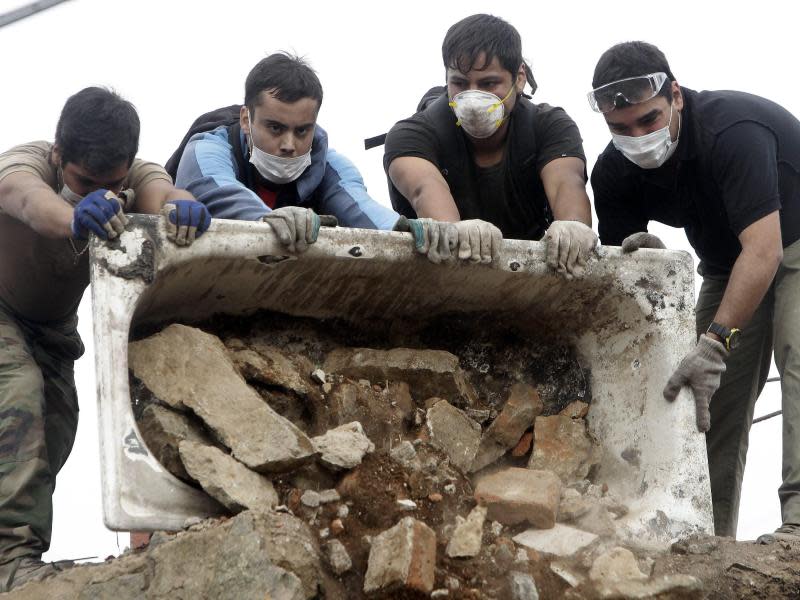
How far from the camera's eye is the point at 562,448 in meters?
3.12

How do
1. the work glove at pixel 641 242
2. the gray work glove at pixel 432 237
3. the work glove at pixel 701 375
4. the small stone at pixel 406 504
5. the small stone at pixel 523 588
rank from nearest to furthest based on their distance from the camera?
the small stone at pixel 523 588
the small stone at pixel 406 504
the gray work glove at pixel 432 237
the work glove at pixel 701 375
the work glove at pixel 641 242

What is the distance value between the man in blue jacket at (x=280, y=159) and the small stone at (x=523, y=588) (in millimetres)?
1119

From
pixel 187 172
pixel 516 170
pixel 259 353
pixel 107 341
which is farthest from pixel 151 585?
pixel 516 170

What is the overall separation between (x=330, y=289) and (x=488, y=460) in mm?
638

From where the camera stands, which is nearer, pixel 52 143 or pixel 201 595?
pixel 201 595

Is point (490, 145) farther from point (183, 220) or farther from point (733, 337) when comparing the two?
point (183, 220)

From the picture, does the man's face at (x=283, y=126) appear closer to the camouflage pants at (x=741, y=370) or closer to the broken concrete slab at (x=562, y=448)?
the broken concrete slab at (x=562, y=448)

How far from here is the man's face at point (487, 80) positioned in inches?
136

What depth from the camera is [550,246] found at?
305 centimetres

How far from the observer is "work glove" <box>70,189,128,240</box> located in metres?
2.48

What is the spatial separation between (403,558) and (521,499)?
48 cm

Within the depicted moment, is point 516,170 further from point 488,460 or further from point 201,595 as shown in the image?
point 201,595

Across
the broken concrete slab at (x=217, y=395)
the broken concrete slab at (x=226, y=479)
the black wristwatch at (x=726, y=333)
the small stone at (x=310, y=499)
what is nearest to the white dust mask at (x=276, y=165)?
the broken concrete slab at (x=217, y=395)

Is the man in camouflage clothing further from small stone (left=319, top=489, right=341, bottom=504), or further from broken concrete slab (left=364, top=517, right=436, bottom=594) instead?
broken concrete slab (left=364, top=517, right=436, bottom=594)
